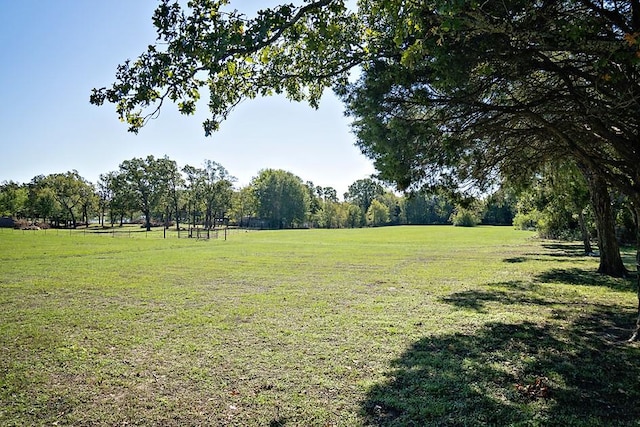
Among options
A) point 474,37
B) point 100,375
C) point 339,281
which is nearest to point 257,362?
point 100,375

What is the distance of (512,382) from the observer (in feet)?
16.2

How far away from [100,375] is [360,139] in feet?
19.6

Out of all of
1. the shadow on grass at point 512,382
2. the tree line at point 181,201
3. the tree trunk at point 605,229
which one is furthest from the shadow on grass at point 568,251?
the tree line at point 181,201

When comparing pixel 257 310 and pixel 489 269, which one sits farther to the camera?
pixel 489 269

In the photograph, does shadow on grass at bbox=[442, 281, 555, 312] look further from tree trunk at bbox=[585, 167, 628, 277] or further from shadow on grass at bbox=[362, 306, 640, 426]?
tree trunk at bbox=[585, 167, 628, 277]

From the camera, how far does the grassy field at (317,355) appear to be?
13.9 feet

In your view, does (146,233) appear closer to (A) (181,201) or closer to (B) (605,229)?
(A) (181,201)

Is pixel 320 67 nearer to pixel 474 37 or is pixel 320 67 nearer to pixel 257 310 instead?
pixel 474 37

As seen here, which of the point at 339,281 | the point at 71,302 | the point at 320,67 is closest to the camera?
the point at 320,67

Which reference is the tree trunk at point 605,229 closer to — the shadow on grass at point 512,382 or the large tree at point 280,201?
the shadow on grass at point 512,382

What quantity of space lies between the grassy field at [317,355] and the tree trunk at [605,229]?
206 cm

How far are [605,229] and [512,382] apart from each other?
1281 cm

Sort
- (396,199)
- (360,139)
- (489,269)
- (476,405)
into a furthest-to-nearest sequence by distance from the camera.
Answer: (396,199) < (489,269) < (360,139) < (476,405)

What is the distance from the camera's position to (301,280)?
14336 mm
